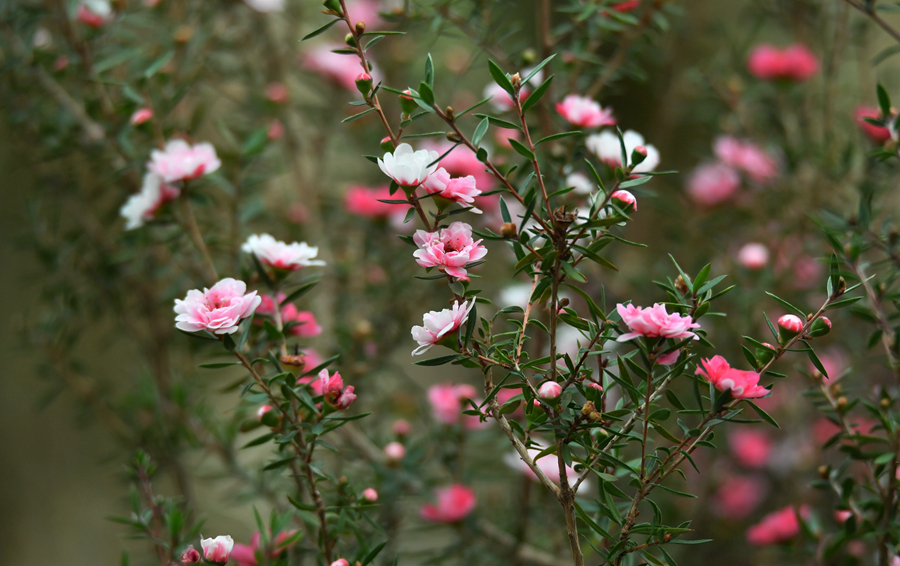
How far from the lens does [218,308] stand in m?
0.54

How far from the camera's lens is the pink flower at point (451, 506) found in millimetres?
880

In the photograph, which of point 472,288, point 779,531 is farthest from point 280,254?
point 779,531

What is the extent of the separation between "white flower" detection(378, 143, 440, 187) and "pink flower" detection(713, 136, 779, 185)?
3.04ft

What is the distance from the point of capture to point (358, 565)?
1.93 ft

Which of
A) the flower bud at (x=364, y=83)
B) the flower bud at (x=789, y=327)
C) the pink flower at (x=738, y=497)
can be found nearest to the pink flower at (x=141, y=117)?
the flower bud at (x=364, y=83)

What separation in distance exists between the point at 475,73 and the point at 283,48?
2.26ft

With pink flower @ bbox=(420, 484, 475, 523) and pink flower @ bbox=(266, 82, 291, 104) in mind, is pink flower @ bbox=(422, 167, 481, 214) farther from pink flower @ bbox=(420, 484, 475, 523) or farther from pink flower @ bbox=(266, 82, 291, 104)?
pink flower @ bbox=(266, 82, 291, 104)

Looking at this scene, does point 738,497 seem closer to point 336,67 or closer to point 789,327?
point 789,327

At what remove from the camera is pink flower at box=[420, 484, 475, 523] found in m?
0.88

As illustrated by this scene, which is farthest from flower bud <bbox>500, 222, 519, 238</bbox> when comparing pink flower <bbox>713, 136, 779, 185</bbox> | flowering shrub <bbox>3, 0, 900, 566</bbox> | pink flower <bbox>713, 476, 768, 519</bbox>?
pink flower <bbox>713, 476, 768, 519</bbox>

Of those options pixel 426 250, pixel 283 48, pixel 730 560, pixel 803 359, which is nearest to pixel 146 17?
pixel 283 48

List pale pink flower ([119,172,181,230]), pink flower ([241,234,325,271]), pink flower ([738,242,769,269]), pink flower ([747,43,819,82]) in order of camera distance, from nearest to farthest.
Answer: pink flower ([241,234,325,271]), pale pink flower ([119,172,181,230]), pink flower ([738,242,769,269]), pink flower ([747,43,819,82])

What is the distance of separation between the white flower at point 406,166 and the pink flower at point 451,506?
22.3 inches

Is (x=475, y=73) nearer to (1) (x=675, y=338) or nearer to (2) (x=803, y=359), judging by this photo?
(2) (x=803, y=359)
